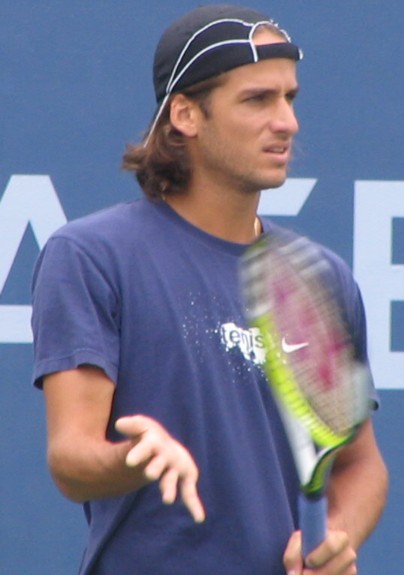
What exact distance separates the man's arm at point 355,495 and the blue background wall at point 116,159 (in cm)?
84

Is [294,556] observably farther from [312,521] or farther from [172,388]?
[172,388]

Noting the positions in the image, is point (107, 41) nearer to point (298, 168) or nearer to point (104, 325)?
point (298, 168)

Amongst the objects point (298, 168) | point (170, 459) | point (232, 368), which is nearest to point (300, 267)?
point (232, 368)


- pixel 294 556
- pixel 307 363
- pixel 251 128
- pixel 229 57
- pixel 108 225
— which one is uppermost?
pixel 229 57

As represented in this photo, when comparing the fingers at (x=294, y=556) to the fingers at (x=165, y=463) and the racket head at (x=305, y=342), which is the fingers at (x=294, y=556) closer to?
the racket head at (x=305, y=342)

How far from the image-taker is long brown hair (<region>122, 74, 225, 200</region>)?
260 cm

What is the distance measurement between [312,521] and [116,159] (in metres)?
1.44

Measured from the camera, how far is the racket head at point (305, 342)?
216 centimetres

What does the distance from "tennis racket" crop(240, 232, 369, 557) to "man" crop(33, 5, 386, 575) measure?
136 millimetres

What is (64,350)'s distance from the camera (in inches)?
91.2

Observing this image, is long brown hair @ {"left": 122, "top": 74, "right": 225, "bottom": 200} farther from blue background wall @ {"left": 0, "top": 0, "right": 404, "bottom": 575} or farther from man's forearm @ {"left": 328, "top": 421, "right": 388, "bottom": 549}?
blue background wall @ {"left": 0, "top": 0, "right": 404, "bottom": 575}

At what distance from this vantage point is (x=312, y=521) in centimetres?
216

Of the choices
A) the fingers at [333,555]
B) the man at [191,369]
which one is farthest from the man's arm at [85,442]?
the fingers at [333,555]

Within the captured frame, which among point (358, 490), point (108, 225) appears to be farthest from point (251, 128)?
point (358, 490)
